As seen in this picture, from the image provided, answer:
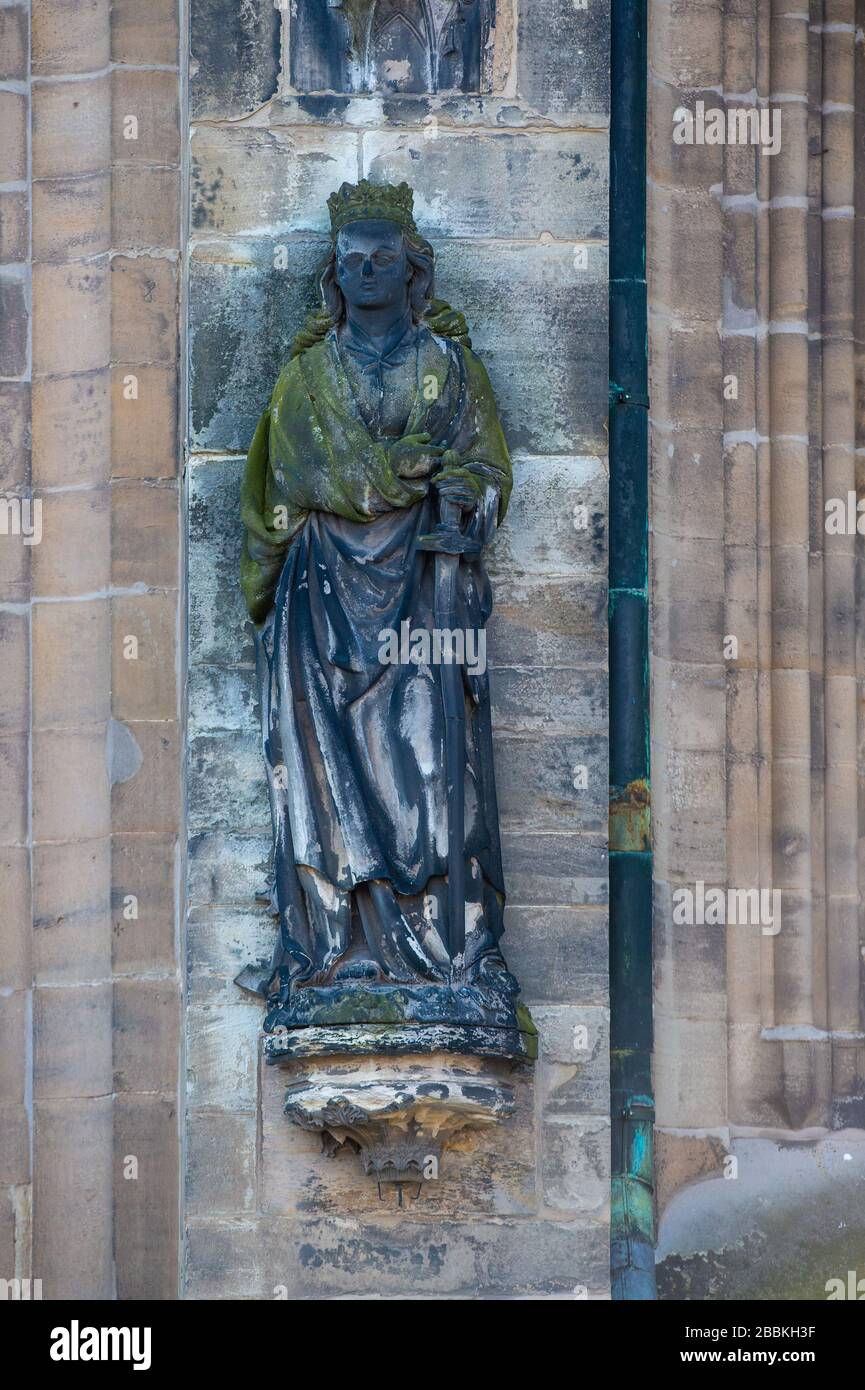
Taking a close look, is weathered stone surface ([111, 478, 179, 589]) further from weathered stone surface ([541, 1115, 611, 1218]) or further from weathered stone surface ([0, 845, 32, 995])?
weathered stone surface ([541, 1115, 611, 1218])

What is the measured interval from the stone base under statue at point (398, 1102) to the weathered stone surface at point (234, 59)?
2912 mm

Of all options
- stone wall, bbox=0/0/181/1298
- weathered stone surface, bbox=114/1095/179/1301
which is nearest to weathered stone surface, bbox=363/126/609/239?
stone wall, bbox=0/0/181/1298

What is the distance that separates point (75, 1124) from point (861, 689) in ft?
9.46

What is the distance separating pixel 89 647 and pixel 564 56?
236cm

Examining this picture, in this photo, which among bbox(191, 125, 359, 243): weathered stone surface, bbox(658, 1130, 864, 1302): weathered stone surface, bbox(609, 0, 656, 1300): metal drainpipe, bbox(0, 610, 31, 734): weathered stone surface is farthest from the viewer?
bbox(0, 610, 31, 734): weathered stone surface

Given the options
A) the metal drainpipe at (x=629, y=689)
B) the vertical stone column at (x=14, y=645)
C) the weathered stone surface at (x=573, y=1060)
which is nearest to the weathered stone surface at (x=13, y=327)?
the vertical stone column at (x=14, y=645)

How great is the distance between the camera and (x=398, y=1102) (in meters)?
11.2

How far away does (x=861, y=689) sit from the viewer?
495 inches

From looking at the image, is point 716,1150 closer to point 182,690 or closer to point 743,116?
point 182,690

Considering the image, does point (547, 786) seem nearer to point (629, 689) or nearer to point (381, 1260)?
point (629, 689)

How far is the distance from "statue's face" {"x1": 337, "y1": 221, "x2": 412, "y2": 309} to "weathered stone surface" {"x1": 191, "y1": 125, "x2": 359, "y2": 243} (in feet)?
1.16

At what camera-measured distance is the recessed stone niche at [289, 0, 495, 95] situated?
12070 millimetres

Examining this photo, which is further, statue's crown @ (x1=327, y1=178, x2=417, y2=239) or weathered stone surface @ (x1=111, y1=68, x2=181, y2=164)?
weathered stone surface @ (x1=111, y1=68, x2=181, y2=164)

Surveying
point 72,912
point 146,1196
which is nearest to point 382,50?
point 72,912
